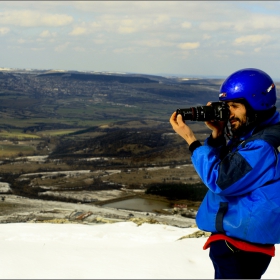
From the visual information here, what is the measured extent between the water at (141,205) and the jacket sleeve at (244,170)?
26.1 metres

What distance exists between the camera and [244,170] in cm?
261

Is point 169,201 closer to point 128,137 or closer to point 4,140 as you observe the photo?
point 128,137

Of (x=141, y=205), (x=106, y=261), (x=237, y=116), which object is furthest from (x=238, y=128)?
(x=141, y=205)

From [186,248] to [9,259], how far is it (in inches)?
105

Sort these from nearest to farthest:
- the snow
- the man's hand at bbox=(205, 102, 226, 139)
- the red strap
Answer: the red strap, the man's hand at bbox=(205, 102, 226, 139), the snow

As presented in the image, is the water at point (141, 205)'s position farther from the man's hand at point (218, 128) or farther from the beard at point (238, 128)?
the beard at point (238, 128)

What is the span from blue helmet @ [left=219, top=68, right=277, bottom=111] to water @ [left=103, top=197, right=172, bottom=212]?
26.0 metres

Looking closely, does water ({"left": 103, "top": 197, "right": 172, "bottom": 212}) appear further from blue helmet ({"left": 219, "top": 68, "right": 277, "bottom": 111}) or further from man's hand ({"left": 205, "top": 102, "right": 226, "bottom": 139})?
blue helmet ({"left": 219, "top": 68, "right": 277, "bottom": 111})

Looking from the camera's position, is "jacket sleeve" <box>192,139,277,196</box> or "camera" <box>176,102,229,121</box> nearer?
"jacket sleeve" <box>192,139,277,196</box>

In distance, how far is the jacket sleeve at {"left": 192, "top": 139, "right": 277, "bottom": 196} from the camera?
2.61 metres

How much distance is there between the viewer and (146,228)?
9000mm

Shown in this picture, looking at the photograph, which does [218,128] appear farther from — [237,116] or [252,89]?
[252,89]

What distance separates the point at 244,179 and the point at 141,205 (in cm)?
2913

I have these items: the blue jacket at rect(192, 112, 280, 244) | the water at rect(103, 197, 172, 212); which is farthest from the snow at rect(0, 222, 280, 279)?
the water at rect(103, 197, 172, 212)
